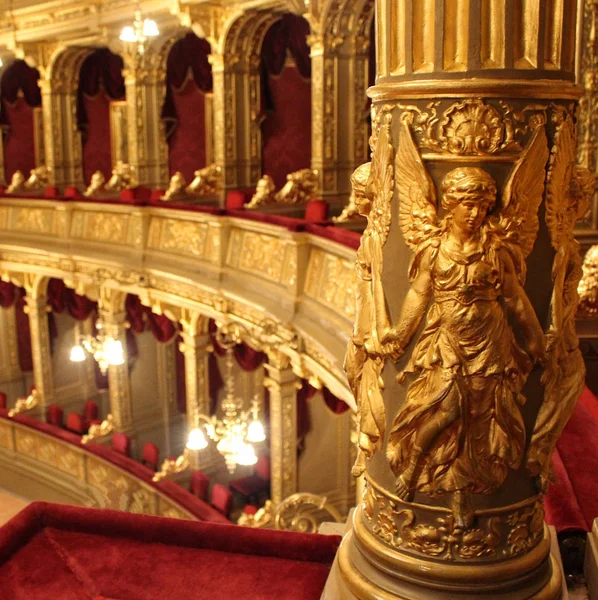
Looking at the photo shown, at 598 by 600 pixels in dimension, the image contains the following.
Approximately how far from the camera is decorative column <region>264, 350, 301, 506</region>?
8.52 m

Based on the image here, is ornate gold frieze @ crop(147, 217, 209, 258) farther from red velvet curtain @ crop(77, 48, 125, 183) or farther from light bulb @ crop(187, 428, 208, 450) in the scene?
red velvet curtain @ crop(77, 48, 125, 183)

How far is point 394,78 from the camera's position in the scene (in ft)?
5.94

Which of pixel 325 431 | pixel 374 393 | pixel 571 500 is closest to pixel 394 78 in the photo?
pixel 374 393

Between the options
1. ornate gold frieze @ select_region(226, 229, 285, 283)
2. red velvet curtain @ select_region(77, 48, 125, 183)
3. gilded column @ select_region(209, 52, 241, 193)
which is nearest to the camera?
ornate gold frieze @ select_region(226, 229, 285, 283)

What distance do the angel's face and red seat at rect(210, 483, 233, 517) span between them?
8644 millimetres

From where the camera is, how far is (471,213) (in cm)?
170

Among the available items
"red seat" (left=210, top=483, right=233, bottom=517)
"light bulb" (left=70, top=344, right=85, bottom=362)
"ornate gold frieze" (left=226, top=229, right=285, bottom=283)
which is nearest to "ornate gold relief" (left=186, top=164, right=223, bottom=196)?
"light bulb" (left=70, top=344, right=85, bottom=362)

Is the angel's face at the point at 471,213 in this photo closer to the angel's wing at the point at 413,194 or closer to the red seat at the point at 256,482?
the angel's wing at the point at 413,194

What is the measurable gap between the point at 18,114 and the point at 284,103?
7547 mm

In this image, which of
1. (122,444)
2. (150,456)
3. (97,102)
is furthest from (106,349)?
(97,102)

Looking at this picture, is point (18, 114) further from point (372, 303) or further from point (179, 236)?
point (372, 303)

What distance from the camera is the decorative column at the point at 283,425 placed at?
8516 mm

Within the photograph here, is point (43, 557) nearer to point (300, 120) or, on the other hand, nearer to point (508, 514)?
→ point (508, 514)

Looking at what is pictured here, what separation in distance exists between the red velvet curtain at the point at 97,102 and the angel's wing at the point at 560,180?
13634 mm
